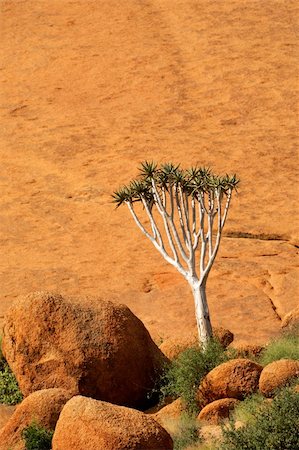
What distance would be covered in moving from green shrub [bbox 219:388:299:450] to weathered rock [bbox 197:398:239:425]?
2246 millimetres

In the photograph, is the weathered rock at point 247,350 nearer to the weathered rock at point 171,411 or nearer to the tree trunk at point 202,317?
the tree trunk at point 202,317

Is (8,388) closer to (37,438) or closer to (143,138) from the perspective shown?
(37,438)

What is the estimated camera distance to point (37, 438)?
16312 mm

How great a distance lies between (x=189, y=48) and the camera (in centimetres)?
3584

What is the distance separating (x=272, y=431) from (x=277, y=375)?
263 centimetres

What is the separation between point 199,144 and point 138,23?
8854 mm

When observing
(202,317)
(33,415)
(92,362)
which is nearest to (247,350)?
(202,317)

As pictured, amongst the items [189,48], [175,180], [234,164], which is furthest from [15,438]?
[189,48]

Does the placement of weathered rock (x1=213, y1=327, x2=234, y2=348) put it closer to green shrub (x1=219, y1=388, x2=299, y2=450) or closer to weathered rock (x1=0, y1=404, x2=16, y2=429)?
weathered rock (x1=0, y1=404, x2=16, y2=429)

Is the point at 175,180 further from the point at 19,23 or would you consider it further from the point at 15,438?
the point at 19,23

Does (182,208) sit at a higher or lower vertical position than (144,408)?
higher

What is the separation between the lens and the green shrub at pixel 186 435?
1599 centimetres

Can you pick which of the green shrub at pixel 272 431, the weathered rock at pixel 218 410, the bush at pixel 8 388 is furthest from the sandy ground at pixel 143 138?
the green shrub at pixel 272 431

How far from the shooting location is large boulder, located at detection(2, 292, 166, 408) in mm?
18719
